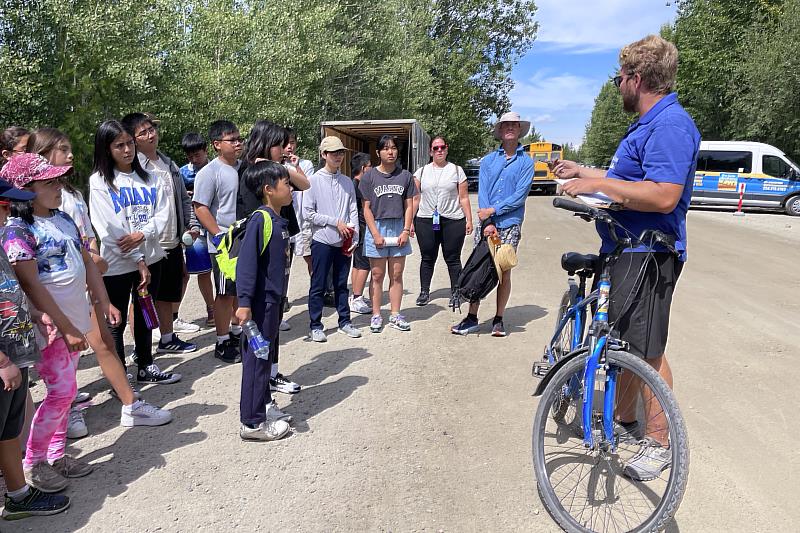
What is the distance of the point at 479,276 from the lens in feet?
18.0

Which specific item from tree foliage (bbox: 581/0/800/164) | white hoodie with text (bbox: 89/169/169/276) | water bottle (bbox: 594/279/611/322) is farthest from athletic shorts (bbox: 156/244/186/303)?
tree foliage (bbox: 581/0/800/164)

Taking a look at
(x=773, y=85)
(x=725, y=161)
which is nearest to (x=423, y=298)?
(x=725, y=161)

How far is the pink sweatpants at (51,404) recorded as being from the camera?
9.83ft

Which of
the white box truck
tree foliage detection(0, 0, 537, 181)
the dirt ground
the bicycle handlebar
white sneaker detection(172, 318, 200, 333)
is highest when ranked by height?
tree foliage detection(0, 0, 537, 181)

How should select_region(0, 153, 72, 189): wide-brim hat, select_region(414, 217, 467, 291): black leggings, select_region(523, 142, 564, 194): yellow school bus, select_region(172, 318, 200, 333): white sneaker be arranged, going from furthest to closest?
select_region(523, 142, 564, 194): yellow school bus
select_region(414, 217, 467, 291): black leggings
select_region(172, 318, 200, 333): white sneaker
select_region(0, 153, 72, 189): wide-brim hat

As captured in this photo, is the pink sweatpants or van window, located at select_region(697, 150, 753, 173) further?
van window, located at select_region(697, 150, 753, 173)

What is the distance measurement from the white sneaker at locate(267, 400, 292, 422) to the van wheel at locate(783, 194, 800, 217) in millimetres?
21278

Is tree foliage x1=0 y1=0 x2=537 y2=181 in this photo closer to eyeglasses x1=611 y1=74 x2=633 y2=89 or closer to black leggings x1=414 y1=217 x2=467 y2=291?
black leggings x1=414 y1=217 x2=467 y2=291

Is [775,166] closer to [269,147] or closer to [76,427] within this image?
[269,147]

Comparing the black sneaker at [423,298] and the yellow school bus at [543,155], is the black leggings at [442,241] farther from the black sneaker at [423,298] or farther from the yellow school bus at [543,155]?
the yellow school bus at [543,155]

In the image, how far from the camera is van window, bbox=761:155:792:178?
1955cm

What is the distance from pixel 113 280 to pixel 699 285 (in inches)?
290

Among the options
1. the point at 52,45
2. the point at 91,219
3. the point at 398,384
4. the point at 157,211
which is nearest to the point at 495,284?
the point at 398,384

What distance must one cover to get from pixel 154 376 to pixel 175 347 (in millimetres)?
803
